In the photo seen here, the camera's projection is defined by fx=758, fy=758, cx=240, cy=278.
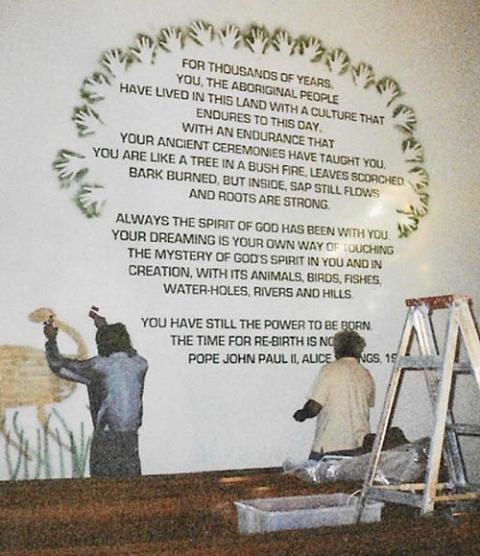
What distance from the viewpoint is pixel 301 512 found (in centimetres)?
269

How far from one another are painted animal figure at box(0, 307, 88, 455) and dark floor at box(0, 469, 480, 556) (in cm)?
48

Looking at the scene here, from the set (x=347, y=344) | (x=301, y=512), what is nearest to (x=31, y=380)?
(x=347, y=344)

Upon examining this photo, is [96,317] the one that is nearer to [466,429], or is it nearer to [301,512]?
[301,512]

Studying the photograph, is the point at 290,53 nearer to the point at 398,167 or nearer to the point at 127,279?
the point at 398,167

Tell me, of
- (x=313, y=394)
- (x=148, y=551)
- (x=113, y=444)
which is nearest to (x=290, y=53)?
(x=313, y=394)

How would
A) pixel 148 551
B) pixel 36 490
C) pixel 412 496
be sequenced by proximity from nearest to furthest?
pixel 148 551 < pixel 412 496 < pixel 36 490

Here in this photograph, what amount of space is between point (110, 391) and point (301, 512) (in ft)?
6.84

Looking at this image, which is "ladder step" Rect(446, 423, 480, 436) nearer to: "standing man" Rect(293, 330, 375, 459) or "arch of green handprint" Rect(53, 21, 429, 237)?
"standing man" Rect(293, 330, 375, 459)

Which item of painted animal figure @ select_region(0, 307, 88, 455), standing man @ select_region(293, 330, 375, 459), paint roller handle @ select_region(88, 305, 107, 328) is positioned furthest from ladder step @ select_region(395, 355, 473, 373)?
painted animal figure @ select_region(0, 307, 88, 455)

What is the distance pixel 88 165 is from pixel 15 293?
35.5 inches

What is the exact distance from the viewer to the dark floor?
2312 millimetres

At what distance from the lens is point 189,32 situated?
501cm

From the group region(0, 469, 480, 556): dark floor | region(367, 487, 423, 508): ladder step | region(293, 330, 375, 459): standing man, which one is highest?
region(293, 330, 375, 459): standing man

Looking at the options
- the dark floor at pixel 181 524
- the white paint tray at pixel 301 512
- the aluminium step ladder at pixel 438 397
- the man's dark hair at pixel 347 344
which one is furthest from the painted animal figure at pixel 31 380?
the aluminium step ladder at pixel 438 397
